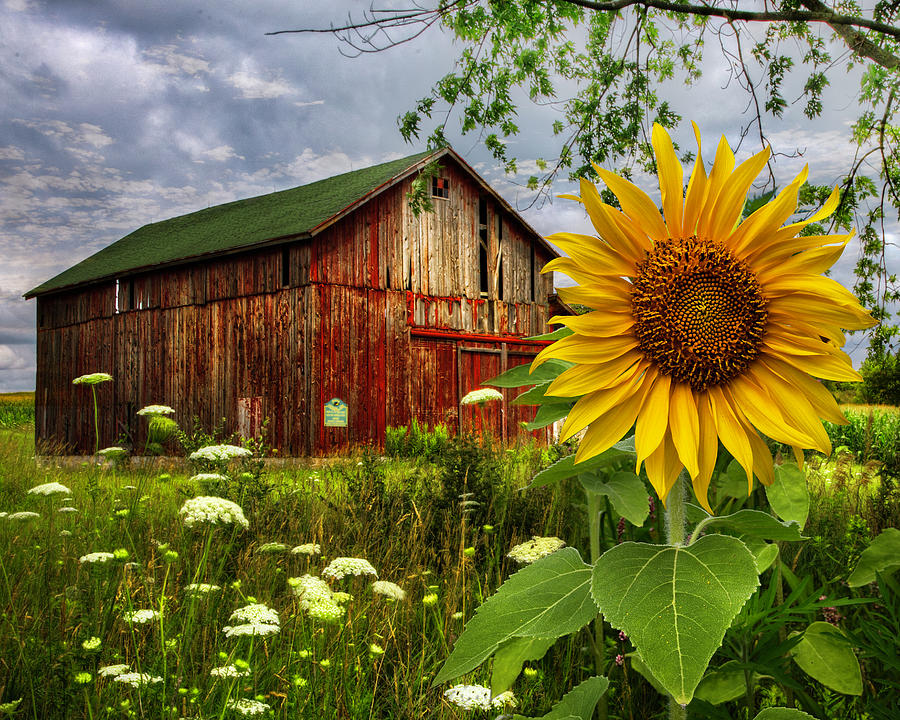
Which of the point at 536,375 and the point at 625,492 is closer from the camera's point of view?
the point at 536,375

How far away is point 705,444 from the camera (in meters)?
1.45

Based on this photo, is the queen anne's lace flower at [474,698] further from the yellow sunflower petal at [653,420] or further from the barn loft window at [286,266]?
the barn loft window at [286,266]

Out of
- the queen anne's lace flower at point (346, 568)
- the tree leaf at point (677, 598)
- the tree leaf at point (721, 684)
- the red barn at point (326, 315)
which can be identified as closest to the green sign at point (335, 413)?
the red barn at point (326, 315)

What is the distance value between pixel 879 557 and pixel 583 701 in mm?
1329

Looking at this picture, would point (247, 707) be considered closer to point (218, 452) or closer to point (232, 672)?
point (232, 672)

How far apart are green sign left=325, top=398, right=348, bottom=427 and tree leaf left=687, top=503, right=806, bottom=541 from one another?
14.2 meters

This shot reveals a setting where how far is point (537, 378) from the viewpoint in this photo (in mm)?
1618

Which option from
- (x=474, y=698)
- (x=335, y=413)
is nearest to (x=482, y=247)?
(x=335, y=413)

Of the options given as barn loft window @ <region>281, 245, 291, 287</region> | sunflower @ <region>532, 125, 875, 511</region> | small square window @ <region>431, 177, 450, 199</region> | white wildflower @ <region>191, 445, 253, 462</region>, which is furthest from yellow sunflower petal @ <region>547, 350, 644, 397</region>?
small square window @ <region>431, 177, 450, 199</region>

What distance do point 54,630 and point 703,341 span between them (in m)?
3.62

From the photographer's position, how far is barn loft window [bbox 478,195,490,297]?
62.2 feet

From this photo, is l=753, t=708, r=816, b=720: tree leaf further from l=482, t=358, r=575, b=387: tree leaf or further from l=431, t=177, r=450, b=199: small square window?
l=431, t=177, r=450, b=199: small square window

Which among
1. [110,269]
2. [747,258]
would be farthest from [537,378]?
[110,269]

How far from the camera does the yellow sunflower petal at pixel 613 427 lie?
4.55 feet
